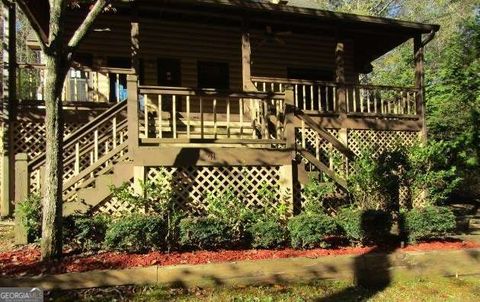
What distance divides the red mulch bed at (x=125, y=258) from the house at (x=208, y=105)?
4.37ft

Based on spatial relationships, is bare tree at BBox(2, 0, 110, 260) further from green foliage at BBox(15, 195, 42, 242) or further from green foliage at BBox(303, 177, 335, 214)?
green foliage at BBox(303, 177, 335, 214)

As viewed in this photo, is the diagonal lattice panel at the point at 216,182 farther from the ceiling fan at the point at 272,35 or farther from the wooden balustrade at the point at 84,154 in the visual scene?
the ceiling fan at the point at 272,35

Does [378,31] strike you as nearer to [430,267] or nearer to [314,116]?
[314,116]

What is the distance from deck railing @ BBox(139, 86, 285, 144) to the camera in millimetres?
8953

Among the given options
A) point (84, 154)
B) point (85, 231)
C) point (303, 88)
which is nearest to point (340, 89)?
point (303, 88)

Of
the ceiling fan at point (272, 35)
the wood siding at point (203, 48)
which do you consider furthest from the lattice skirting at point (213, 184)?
the wood siding at point (203, 48)

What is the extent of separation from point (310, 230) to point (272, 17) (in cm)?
704

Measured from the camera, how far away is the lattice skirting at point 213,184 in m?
8.60

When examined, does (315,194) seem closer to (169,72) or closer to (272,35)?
(272,35)

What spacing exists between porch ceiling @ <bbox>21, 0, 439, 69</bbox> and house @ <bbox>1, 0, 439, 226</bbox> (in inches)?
1.4

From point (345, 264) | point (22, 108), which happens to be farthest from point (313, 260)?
point (22, 108)

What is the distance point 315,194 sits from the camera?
29.7ft

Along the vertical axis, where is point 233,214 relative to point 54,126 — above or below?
below

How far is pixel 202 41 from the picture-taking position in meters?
15.1
